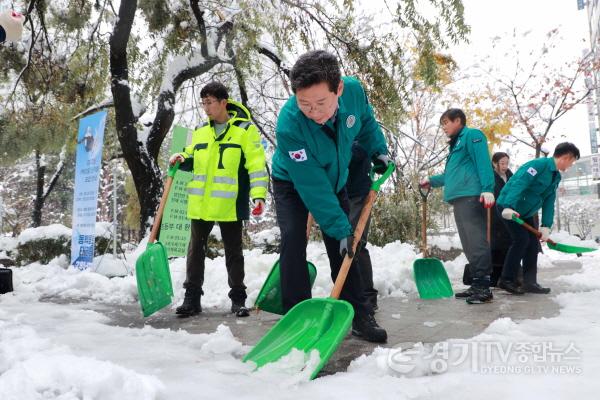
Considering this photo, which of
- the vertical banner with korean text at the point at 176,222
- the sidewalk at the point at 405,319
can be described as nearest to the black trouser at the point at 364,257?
the sidewalk at the point at 405,319

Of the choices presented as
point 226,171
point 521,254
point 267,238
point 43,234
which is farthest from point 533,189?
point 43,234

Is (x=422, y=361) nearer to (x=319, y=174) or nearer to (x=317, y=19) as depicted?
(x=319, y=174)

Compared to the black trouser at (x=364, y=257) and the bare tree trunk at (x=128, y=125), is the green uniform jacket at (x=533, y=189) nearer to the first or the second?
the black trouser at (x=364, y=257)

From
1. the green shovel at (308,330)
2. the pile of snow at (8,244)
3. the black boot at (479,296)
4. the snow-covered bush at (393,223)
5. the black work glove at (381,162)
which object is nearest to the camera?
the green shovel at (308,330)

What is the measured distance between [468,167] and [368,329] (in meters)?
2.05

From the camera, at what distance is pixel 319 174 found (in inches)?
91.9

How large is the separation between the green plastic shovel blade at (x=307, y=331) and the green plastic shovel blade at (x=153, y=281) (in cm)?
139

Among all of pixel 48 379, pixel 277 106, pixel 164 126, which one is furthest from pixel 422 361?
pixel 277 106

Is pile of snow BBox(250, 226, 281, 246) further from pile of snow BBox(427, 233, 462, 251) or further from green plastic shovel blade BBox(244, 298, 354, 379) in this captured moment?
green plastic shovel blade BBox(244, 298, 354, 379)

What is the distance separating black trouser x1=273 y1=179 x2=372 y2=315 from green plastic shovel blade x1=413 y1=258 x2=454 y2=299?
1.70 meters

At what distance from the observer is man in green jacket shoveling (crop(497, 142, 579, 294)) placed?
4.19 meters

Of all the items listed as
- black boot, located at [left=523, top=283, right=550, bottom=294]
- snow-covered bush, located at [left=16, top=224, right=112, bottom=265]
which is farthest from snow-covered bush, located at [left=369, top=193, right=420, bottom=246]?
snow-covered bush, located at [left=16, top=224, right=112, bottom=265]

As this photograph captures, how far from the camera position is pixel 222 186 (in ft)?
11.6

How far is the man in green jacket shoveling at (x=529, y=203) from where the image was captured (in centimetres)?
419
